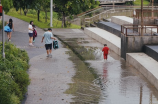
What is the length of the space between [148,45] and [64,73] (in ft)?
18.3

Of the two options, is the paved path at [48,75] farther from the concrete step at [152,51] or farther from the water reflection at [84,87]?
the concrete step at [152,51]

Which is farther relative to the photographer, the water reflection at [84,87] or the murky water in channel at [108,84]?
the murky water in channel at [108,84]

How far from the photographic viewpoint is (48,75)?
17250 millimetres

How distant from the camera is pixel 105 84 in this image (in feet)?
52.2

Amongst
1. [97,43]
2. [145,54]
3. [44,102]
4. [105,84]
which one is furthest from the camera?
[97,43]

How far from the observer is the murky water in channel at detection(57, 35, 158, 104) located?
13.7 metres

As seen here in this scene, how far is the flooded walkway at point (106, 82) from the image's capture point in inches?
539

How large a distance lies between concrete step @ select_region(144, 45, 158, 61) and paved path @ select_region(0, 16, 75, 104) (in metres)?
3.69

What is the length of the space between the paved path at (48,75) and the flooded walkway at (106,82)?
13.7 inches

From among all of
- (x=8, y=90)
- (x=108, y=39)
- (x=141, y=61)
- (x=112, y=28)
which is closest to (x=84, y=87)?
(x=141, y=61)

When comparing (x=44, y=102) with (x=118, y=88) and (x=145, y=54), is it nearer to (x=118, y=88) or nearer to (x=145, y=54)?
(x=118, y=88)

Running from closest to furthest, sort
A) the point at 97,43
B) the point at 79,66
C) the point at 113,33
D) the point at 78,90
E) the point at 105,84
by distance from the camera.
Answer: the point at 78,90, the point at 105,84, the point at 79,66, the point at 97,43, the point at 113,33

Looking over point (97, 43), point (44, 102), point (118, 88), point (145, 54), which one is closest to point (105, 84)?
point (118, 88)

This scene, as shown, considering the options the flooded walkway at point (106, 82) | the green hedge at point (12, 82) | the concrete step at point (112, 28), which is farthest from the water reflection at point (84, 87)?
the concrete step at point (112, 28)
